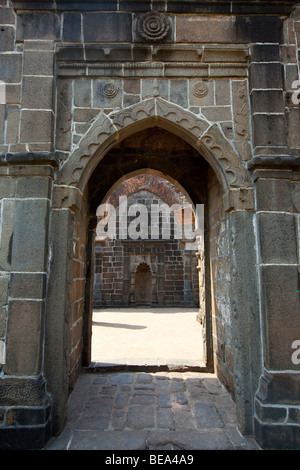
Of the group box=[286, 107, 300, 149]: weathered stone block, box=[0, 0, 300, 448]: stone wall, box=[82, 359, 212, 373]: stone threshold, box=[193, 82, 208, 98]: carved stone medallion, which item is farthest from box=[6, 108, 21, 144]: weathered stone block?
box=[82, 359, 212, 373]: stone threshold

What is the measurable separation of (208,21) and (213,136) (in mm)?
1162

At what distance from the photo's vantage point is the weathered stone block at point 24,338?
7.71 feet

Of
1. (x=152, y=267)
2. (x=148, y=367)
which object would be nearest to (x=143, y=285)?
(x=152, y=267)

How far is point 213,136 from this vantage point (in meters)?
2.75

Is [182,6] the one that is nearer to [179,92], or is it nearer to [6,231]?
[179,92]

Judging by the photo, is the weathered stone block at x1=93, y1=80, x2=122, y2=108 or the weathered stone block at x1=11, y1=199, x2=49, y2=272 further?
the weathered stone block at x1=93, y1=80, x2=122, y2=108

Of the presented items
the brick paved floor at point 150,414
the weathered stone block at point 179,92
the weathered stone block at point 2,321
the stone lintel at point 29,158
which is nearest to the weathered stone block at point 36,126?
the stone lintel at point 29,158

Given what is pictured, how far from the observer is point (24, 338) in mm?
2383

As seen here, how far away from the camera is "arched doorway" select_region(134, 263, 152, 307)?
13148 millimetres

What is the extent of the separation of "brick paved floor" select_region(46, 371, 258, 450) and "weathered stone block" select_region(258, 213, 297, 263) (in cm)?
151

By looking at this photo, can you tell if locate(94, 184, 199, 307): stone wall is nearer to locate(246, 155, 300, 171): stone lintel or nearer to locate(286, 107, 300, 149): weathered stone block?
locate(286, 107, 300, 149): weathered stone block

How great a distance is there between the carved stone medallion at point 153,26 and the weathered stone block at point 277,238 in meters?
1.98

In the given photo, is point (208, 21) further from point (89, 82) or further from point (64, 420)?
point (64, 420)

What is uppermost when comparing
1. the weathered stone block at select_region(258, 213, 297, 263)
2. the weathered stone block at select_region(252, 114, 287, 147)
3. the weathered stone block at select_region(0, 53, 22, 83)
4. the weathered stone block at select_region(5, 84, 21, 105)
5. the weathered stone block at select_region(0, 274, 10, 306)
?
the weathered stone block at select_region(0, 53, 22, 83)
